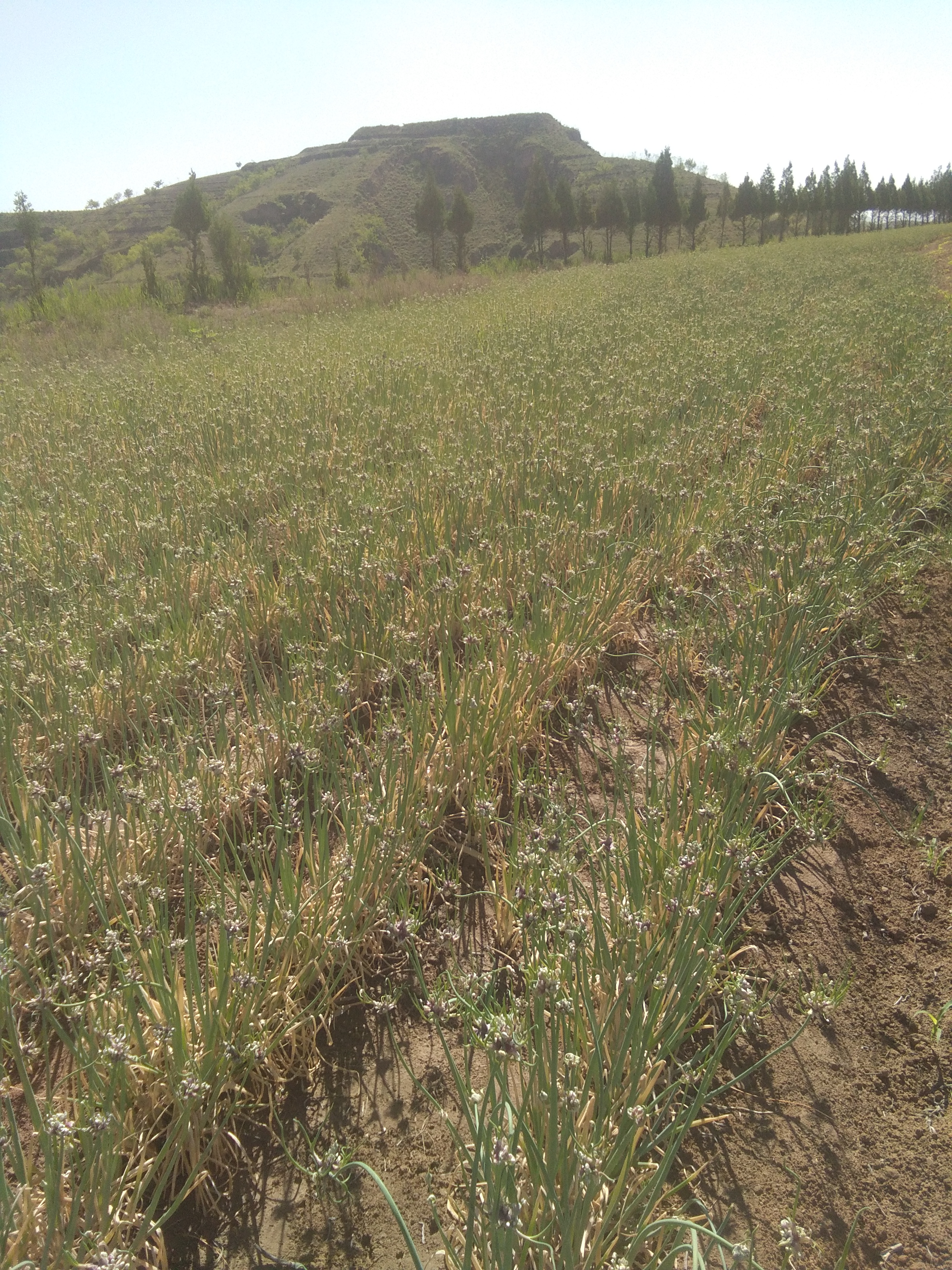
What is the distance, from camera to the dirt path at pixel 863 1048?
150cm

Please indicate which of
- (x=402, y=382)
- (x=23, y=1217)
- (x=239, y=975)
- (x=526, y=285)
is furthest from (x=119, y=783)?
(x=526, y=285)

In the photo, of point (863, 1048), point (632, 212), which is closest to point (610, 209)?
point (632, 212)

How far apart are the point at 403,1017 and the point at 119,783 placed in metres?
1.20

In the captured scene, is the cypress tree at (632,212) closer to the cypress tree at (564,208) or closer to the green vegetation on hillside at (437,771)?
the cypress tree at (564,208)

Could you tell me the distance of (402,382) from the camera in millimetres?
8109

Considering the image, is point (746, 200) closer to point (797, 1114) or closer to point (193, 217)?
point (193, 217)

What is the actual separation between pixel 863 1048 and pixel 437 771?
1.55 meters

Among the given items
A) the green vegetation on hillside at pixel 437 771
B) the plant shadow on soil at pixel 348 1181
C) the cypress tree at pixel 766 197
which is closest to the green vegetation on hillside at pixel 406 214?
the cypress tree at pixel 766 197

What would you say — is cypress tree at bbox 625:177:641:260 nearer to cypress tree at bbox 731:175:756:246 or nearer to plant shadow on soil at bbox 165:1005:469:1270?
cypress tree at bbox 731:175:756:246

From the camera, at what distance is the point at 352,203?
259 feet

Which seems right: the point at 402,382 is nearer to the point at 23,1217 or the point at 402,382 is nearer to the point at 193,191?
the point at 23,1217

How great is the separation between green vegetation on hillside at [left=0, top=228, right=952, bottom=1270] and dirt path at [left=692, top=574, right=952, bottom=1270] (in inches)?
5.2

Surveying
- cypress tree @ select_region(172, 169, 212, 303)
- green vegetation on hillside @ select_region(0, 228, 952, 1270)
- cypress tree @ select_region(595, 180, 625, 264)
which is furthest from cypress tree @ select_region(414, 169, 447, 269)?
green vegetation on hillside @ select_region(0, 228, 952, 1270)

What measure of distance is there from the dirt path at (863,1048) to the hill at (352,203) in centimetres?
4701
